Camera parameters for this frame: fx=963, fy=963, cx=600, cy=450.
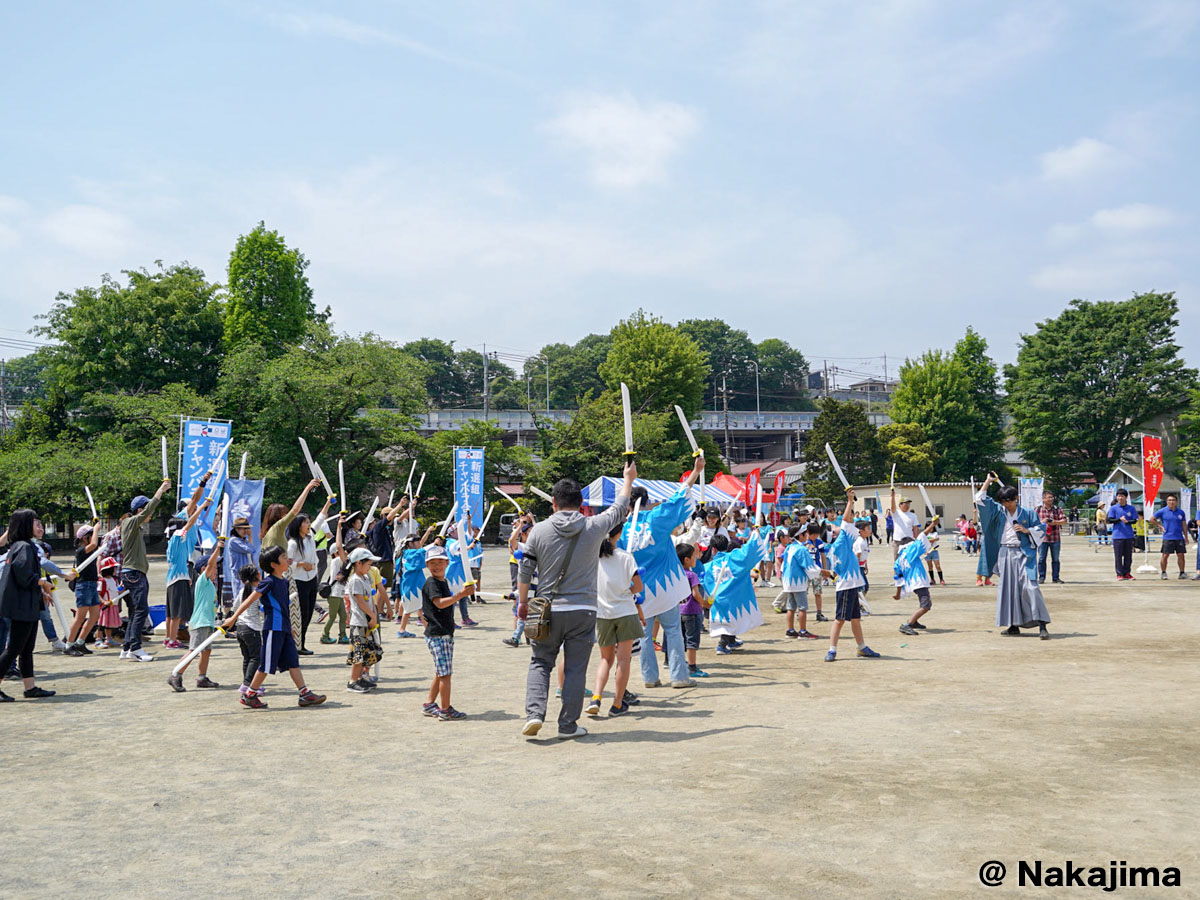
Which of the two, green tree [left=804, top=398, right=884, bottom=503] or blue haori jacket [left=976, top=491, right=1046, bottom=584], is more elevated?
green tree [left=804, top=398, right=884, bottom=503]

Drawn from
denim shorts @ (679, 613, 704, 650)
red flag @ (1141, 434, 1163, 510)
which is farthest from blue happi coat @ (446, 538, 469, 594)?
red flag @ (1141, 434, 1163, 510)

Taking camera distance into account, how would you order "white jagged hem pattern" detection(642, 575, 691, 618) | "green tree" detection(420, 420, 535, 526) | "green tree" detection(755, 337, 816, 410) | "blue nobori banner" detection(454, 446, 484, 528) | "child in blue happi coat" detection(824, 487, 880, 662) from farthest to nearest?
"green tree" detection(755, 337, 816, 410) < "green tree" detection(420, 420, 535, 526) < "blue nobori banner" detection(454, 446, 484, 528) < "child in blue happi coat" detection(824, 487, 880, 662) < "white jagged hem pattern" detection(642, 575, 691, 618)

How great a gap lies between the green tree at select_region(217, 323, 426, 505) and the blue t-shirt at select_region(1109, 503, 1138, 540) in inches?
1090

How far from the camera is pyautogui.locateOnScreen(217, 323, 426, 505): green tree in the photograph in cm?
3859

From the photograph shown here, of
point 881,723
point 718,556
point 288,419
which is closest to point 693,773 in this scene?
point 881,723

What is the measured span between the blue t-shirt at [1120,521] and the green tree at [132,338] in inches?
1564

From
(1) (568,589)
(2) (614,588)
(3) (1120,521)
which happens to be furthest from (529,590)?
(3) (1120,521)

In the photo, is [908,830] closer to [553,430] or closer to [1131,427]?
[553,430]

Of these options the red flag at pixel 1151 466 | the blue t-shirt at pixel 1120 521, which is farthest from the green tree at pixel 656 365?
the blue t-shirt at pixel 1120 521

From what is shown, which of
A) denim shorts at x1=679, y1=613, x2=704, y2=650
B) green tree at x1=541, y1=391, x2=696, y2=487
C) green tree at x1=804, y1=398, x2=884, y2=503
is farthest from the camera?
green tree at x1=804, y1=398, x2=884, y2=503

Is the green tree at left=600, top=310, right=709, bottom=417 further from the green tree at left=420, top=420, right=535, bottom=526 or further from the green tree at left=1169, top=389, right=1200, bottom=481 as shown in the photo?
the green tree at left=1169, top=389, right=1200, bottom=481

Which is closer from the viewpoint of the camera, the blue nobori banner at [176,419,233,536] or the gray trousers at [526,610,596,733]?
the gray trousers at [526,610,596,733]

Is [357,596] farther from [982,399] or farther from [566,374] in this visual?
[566,374]

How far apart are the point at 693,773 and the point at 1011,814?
2016 millimetres
